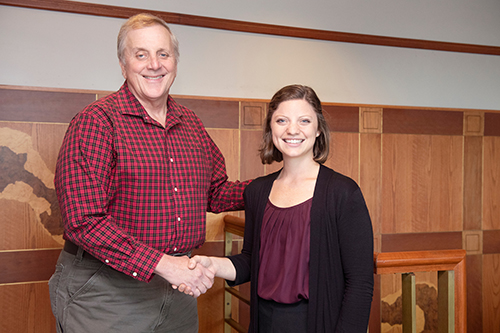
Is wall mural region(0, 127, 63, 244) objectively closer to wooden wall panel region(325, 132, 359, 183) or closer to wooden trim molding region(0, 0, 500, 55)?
wooden trim molding region(0, 0, 500, 55)

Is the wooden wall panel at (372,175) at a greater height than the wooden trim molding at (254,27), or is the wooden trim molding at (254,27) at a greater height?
the wooden trim molding at (254,27)

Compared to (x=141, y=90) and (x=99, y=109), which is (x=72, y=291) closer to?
(x=99, y=109)

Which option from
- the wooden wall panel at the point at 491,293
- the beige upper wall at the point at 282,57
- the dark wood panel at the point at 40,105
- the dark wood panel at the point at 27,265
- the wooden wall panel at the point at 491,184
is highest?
the beige upper wall at the point at 282,57

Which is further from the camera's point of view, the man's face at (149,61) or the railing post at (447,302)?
the man's face at (149,61)

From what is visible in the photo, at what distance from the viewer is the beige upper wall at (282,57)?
295cm

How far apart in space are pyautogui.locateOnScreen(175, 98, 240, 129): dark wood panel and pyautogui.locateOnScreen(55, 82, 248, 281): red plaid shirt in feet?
3.69

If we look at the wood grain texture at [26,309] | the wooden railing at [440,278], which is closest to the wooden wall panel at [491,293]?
the wooden railing at [440,278]

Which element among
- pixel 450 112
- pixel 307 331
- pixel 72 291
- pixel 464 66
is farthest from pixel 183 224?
pixel 464 66

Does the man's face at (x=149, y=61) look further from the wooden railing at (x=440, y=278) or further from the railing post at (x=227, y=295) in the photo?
the railing post at (x=227, y=295)

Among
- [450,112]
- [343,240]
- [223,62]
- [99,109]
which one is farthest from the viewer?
[450,112]

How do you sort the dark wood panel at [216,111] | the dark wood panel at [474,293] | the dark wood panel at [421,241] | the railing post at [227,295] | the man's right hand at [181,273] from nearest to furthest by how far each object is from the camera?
the man's right hand at [181,273]
the railing post at [227,295]
the dark wood panel at [216,111]
the dark wood panel at [421,241]
the dark wood panel at [474,293]

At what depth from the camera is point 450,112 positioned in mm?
3939

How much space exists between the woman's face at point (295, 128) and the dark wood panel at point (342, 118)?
1.83 m

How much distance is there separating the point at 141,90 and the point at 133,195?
1.54 feet
